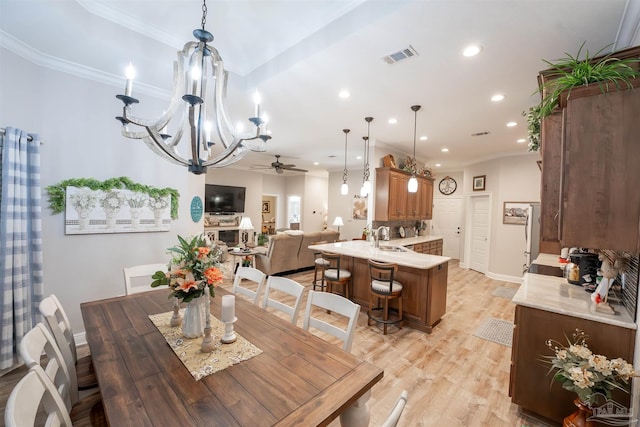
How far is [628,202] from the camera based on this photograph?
4.31ft

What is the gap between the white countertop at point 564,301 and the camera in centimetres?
170

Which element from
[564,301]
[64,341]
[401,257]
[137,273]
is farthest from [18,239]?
[564,301]

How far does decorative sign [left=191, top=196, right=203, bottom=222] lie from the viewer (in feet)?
Answer: 12.0

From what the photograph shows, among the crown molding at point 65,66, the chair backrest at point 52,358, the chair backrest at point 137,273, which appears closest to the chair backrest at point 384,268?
the chair backrest at point 137,273

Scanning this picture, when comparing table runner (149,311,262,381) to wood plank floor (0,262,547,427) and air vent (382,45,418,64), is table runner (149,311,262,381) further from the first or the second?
air vent (382,45,418,64)

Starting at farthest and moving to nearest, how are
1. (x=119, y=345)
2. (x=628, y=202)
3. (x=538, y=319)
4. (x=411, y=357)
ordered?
(x=411, y=357), (x=538, y=319), (x=119, y=345), (x=628, y=202)

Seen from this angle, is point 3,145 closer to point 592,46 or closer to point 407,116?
point 407,116

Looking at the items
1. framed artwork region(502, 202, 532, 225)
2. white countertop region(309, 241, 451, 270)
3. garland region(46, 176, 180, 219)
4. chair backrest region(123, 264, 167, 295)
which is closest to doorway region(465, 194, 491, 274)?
framed artwork region(502, 202, 532, 225)

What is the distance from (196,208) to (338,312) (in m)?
2.87

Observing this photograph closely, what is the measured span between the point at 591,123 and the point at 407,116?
261 centimetres

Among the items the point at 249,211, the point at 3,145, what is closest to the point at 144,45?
the point at 3,145

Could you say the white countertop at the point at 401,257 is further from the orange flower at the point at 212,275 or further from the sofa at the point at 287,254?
the orange flower at the point at 212,275

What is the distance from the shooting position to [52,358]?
1.30 metres

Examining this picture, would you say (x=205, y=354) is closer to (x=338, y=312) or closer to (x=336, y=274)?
(x=338, y=312)
